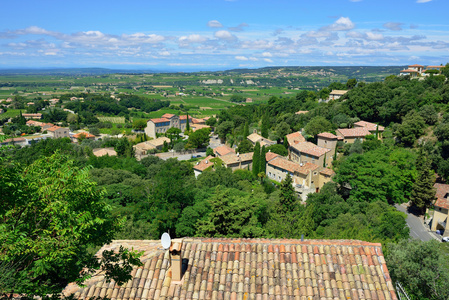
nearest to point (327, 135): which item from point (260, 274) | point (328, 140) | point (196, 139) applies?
point (328, 140)

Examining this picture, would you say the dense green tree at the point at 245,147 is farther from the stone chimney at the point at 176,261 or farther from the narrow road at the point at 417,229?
the stone chimney at the point at 176,261

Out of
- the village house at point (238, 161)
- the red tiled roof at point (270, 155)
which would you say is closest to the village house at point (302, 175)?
the red tiled roof at point (270, 155)

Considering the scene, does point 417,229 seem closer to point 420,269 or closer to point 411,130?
point 420,269

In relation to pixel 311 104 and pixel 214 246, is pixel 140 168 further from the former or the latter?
pixel 311 104

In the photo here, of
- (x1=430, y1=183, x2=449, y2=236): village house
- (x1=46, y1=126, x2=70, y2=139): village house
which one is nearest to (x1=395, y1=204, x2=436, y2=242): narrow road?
(x1=430, y1=183, x2=449, y2=236): village house

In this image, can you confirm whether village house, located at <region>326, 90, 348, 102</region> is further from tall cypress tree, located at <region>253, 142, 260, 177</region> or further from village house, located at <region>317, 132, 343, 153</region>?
tall cypress tree, located at <region>253, 142, 260, 177</region>

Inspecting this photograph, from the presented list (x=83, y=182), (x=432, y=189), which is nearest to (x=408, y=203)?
(x=432, y=189)

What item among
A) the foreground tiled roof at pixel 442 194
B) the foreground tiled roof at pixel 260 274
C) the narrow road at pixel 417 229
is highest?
the foreground tiled roof at pixel 260 274
